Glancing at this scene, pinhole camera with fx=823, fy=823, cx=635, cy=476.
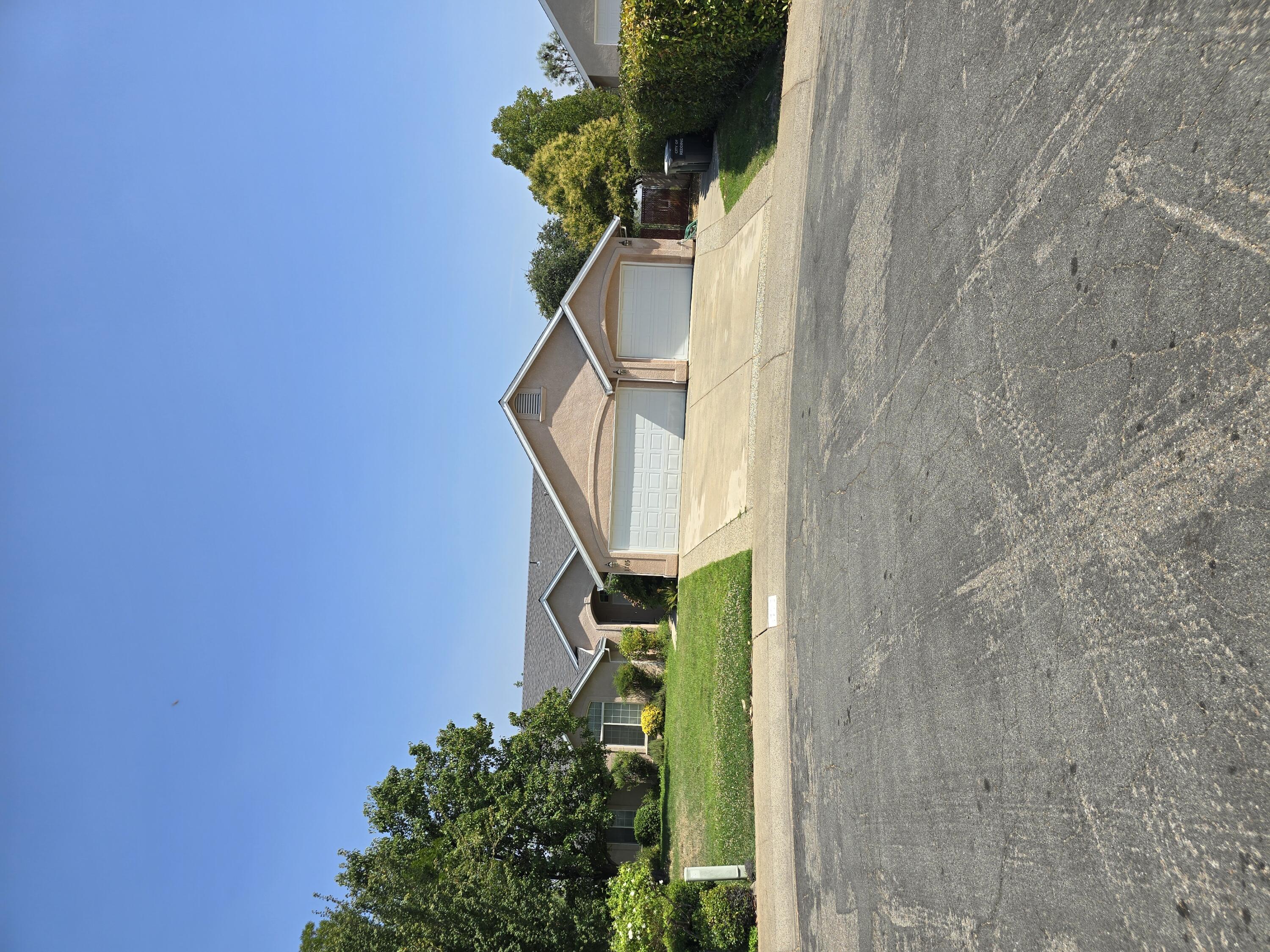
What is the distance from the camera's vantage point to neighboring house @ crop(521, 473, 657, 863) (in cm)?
2398

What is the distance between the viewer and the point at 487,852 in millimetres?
17188

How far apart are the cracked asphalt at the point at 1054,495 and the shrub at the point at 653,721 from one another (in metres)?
13.0

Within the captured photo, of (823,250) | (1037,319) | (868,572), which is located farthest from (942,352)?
(823,250)

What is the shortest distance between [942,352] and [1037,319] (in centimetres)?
120

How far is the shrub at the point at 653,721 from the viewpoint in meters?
21.2

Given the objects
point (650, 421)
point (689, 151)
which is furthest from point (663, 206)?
point (650, 421)

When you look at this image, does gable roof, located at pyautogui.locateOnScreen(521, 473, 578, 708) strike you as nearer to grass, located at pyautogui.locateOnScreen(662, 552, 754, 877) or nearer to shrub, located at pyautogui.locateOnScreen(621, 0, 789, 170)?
grass, located at pyautogui.locateOnScreen(662, 552, 754, 877)

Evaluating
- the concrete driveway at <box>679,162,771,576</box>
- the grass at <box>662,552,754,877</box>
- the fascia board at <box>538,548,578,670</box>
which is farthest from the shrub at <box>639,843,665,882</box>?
the fascia board at <box>538,548,578,670</box>

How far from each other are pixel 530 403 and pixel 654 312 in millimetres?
3507

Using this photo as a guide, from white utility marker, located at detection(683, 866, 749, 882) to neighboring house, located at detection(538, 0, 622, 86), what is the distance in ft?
70.9

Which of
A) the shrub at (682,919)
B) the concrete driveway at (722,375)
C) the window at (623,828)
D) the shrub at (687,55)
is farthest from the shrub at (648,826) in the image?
the shrub at (687,55)

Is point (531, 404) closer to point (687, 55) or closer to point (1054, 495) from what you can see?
point (687, 55)

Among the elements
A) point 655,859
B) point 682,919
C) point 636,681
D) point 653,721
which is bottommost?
point 682,919

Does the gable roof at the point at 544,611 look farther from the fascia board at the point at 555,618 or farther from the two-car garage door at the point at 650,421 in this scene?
the two-car garage door at the point at 650,421
